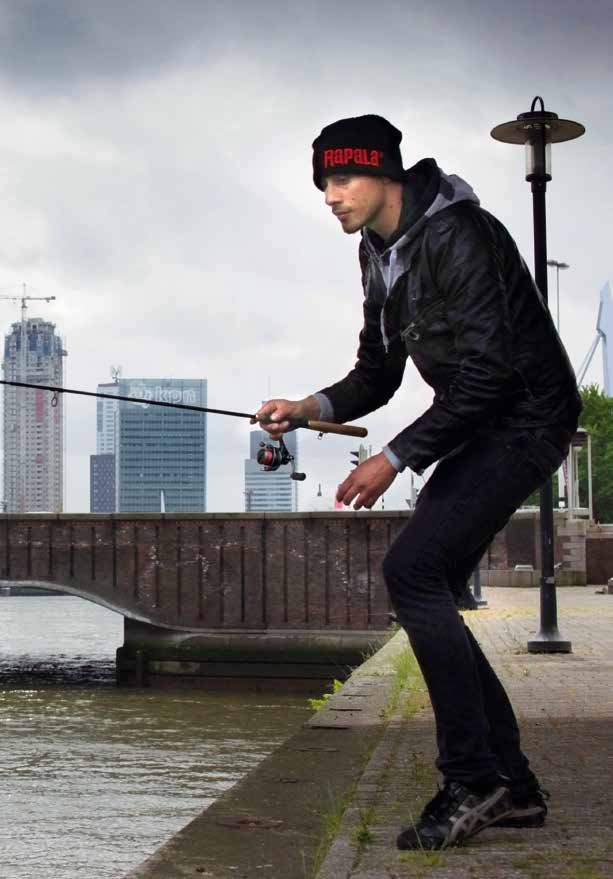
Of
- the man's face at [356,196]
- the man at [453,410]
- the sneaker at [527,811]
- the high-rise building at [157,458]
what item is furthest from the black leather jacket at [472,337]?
the high-rise building at [157,458]

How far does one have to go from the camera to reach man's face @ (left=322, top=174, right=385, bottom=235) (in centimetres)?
391

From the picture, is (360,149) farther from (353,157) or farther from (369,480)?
(369,480)

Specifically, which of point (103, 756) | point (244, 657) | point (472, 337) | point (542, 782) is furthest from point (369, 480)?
point (244, 657)

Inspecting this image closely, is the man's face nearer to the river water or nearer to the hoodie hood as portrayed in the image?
the hoodie hood

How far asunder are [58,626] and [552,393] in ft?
225

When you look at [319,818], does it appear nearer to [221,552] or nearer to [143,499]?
[221,552]

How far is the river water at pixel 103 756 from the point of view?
13.2 metres

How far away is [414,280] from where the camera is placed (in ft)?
12.6

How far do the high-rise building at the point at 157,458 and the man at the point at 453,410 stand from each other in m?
174

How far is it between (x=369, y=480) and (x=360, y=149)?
34.6 inches

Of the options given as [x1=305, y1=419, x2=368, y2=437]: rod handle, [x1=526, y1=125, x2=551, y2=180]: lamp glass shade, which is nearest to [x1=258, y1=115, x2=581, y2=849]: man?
[x1=305, y1=419, x2=368, y2=437]: rod handle

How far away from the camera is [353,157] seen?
153 inches

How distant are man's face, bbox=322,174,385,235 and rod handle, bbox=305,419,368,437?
0.60 meters

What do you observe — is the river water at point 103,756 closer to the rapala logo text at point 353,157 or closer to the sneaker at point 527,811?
the sneaker at point 527,811
